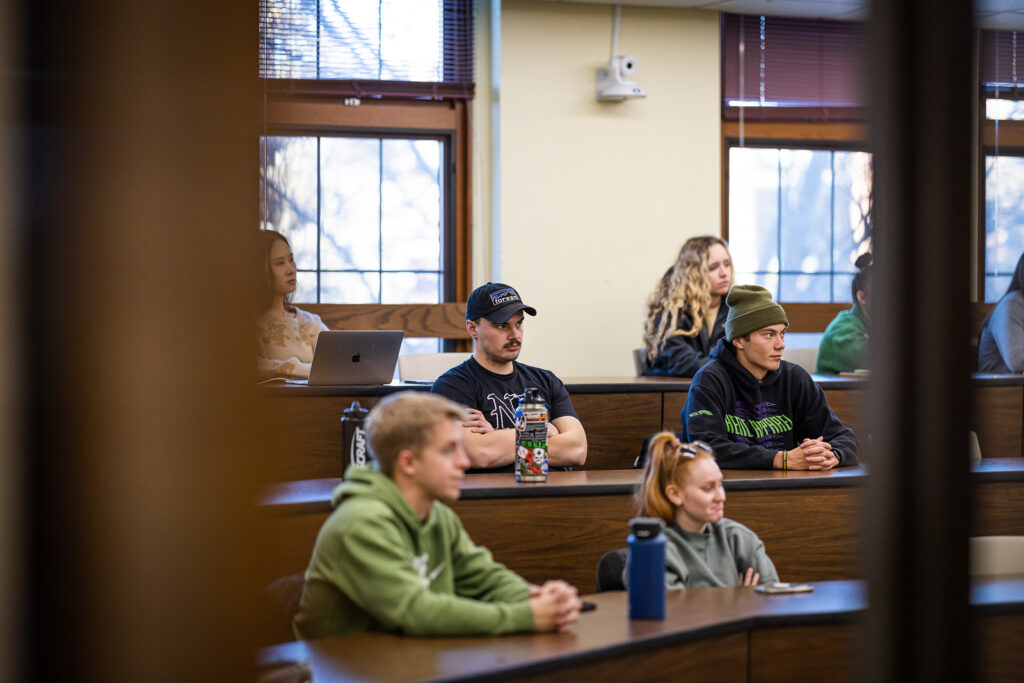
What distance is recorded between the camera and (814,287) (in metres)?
6.23

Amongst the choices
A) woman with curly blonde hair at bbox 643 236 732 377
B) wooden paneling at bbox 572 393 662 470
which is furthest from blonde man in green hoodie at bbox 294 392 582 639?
woman with curly blonde hair at bbox 643 236 732 377

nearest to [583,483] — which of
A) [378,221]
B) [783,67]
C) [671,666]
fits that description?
[671,666]

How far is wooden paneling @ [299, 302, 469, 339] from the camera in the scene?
5.39 m

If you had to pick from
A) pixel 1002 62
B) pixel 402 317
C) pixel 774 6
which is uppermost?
pixel 774 6

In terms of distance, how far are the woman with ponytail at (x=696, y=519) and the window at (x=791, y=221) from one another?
3893 mm

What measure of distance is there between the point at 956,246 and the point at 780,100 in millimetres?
5390

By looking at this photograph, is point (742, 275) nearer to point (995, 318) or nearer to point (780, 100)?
point (780, 100)

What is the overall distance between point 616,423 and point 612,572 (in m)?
1.81

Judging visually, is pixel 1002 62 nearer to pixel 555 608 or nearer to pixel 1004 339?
pixel 1004 339

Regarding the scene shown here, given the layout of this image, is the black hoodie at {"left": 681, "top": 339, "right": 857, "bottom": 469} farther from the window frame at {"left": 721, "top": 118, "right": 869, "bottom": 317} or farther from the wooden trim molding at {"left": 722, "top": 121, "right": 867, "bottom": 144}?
the wooden trim molding at {"left": 722, "top": 121, "right": 867, "bottom": 144}

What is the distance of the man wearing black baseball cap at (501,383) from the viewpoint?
3.24 metres

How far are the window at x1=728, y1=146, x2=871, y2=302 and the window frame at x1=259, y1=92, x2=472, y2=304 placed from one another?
5.16ft

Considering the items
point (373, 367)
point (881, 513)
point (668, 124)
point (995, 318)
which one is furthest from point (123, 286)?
point (668, 124)

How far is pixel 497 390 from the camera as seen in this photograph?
10.9 ft
